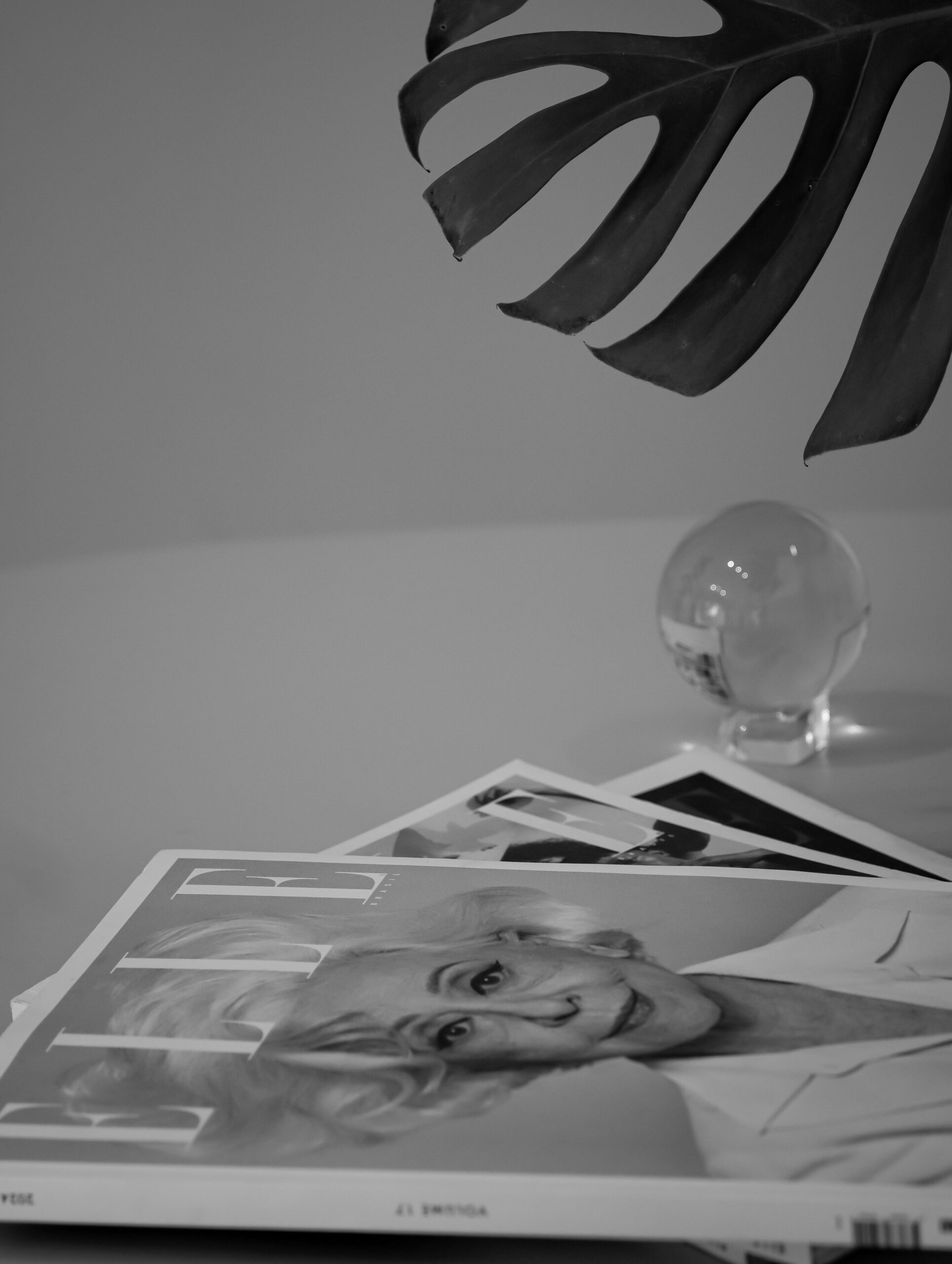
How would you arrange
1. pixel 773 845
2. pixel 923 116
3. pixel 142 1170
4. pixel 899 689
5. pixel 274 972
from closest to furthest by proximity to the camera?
pixel 142 1170 < pixel 274 972 < pixel 773 845 < pixel 899 689 < pixel 923 116

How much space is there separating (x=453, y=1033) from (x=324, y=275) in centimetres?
113

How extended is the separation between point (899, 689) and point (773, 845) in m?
0.30

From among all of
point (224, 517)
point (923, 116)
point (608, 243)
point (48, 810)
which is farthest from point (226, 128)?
point (608, 243)

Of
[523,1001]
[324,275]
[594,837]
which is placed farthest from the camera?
[324,275]

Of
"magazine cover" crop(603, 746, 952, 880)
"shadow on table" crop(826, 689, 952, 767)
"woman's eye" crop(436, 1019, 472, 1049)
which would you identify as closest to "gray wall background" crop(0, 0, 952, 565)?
"shadow on table" crop(826, 689, 952, 767)

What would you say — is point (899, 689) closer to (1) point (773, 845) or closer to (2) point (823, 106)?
(1) point (773, 845)

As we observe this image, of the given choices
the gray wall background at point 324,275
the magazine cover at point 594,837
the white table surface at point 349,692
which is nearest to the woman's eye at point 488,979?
the magazine cover at point 594,837

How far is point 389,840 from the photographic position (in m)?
0.69

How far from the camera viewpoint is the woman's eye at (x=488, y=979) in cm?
50

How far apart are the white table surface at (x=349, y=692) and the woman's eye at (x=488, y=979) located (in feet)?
0.67

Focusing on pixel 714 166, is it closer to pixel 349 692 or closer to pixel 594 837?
pixel 594 837

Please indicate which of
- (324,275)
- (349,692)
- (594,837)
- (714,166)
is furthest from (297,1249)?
(324,275)

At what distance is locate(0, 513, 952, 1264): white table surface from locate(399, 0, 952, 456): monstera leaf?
0.30 metres

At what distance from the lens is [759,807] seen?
2.33ft
